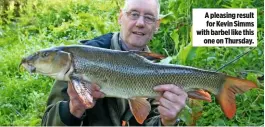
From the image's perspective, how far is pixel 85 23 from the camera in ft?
18.5

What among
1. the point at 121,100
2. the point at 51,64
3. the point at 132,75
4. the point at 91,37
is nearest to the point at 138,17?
the point at 121,100

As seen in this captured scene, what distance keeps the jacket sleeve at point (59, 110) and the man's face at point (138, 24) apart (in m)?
0.41

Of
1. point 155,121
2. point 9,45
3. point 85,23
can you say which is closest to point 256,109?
point 155,121

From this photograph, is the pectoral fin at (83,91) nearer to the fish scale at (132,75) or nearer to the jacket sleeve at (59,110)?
the fish scale at (132,75)

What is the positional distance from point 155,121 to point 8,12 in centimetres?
509

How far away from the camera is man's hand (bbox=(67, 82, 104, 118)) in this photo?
2113mm

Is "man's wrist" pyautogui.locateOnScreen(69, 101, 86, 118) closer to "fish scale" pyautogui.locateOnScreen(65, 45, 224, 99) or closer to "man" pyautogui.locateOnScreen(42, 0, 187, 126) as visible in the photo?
"man" pyautogui.locateOnScreen(42, 0, 187, 126)

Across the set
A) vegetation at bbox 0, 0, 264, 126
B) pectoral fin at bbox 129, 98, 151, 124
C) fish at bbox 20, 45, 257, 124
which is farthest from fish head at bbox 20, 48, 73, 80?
vegetation at bbox 0, 0, 264, 126

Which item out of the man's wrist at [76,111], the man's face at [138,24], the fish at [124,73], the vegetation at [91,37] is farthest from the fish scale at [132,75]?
the vegetation at [91,37]

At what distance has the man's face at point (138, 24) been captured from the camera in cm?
258

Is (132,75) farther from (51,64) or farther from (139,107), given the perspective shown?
(51,64)

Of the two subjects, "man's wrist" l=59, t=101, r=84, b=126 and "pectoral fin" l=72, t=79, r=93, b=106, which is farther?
"man's wrist" l=59, t=101, r=84, b=126

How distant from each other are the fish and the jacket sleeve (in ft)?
0.81

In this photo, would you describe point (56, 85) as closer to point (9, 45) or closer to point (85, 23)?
point (85, 23)
